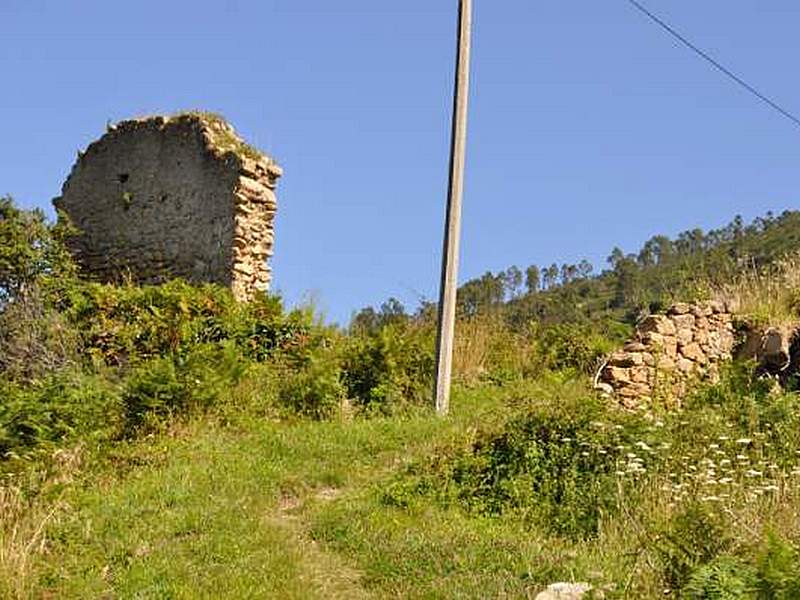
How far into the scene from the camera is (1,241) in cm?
1638

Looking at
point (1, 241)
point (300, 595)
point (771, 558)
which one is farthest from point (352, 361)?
point (771, 558)

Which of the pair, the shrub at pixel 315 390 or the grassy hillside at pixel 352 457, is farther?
the shrub at pixel 315 390

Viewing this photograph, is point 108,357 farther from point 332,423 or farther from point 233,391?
point 332,423

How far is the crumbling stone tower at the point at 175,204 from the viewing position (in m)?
17.5

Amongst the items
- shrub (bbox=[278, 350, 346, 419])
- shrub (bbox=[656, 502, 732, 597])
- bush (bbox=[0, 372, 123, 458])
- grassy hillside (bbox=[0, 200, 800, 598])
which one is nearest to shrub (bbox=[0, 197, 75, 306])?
grassy hillside (bbox=[0, 200, 800, 598])

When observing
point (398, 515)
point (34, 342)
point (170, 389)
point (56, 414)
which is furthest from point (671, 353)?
point (34, 342)

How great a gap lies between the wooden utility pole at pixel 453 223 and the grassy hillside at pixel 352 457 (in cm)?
48

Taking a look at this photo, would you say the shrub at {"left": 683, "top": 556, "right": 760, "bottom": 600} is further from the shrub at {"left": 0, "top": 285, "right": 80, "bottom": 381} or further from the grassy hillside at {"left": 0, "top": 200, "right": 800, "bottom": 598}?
the shrub at {"left": 0, "top": 285, "right": 80, "bottom": 381}

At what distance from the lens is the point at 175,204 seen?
60.2ft

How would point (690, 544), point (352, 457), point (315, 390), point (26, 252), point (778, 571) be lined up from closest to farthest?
point (778, 571) → point (690, 544) → point (352, 457) → point (315, 390) → point (26, 252)

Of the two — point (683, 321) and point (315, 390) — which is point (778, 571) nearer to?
point (315, 390)

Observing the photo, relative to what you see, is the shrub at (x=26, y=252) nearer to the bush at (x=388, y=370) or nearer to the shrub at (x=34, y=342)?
the shrub at (x=34, y=342)

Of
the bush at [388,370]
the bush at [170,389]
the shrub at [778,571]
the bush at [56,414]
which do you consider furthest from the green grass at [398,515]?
the bush at [388,370]

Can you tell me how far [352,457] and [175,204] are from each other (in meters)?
8.69
